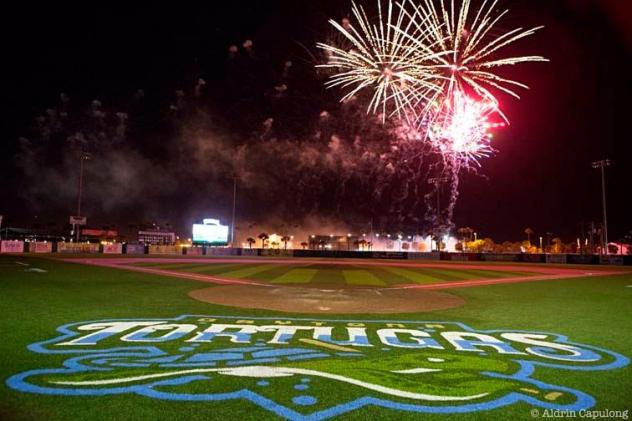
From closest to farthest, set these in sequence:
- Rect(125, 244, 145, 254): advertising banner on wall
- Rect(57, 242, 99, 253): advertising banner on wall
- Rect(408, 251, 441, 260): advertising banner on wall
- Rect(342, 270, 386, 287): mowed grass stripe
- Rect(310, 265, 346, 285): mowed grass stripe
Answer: Rect(342, 270, 386, 287): mowed grass stripe, Rect(310, 265, 346, 285): mowed grass stripe, Rect(57, 242, 99, 253): advertising banner on wall, Rect(125, 244, 145, 254): advertising banner on wall, Rect(408, 251, 441, 260): advertising banner on wall

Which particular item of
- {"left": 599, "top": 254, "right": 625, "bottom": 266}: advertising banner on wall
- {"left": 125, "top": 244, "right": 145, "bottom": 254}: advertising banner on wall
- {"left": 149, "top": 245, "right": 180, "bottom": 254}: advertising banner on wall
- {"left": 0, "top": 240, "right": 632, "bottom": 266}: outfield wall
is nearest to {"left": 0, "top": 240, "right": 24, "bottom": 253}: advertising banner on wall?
{"left": 0, "top": 240, "right": 632, "bottom": 266}: outfield wall

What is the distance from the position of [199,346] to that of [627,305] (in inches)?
556

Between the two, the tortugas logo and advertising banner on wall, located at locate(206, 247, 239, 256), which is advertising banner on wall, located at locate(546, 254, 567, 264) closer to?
advertising banner on wall, located at locate(206, 247, 239, 256)

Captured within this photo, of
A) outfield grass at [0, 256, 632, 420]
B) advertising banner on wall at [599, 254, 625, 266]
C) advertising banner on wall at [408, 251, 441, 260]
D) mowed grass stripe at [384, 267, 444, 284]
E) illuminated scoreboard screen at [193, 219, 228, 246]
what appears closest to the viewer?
outfield grass at [0, 256, 632, 420]

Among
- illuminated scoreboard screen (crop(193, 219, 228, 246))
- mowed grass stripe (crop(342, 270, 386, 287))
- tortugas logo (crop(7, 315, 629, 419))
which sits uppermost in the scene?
illuminated scoreboard screen (crop(193, 219, 228, 246))

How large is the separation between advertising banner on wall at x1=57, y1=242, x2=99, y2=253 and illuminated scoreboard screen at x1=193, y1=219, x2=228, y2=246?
16866 mm

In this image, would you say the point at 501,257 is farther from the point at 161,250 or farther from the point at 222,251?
the point at 161,250

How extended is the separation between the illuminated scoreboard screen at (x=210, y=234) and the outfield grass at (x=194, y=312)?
4914 centimetres

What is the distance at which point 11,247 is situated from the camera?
51.1 metres

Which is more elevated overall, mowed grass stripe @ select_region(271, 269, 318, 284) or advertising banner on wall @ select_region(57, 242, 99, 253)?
advertising banner on wall @ select_region(57, 242, 99, 253)

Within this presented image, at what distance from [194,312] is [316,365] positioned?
626cm

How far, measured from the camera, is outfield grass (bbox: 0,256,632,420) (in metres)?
5.04

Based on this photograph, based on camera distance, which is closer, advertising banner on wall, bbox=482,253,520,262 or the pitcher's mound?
the pitcher's mound

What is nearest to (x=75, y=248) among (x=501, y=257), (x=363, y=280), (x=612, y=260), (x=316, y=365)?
(x=363, y=280)
